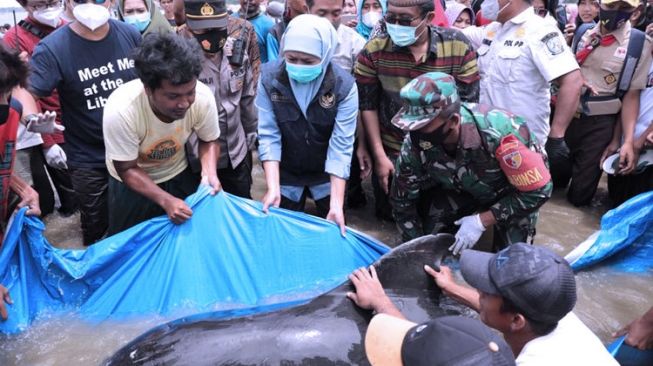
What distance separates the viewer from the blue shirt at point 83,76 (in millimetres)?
3354

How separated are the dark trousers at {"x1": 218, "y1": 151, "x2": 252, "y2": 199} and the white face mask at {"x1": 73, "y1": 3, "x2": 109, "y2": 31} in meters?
1.28

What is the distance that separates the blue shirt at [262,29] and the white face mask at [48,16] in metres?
2.01

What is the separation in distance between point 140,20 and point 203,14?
1056 millimetres

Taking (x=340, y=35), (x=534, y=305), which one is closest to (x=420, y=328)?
(x=534, y=305)

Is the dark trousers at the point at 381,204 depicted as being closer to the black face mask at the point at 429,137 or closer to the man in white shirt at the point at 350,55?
the man in white shirt at the point at 350,55

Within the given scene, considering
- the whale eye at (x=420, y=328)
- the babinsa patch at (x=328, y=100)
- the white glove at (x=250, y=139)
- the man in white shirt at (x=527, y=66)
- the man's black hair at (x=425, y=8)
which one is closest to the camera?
the whale eye at (x=420, y=328)

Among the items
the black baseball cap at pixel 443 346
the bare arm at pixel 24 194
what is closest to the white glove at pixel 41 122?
the bare arm at pixel 24 194

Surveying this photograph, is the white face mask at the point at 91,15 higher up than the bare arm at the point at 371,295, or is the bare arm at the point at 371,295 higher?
the white face mask at the point at 91,15

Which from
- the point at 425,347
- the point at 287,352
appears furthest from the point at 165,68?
the point at 425,347

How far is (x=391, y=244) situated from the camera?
4090mm

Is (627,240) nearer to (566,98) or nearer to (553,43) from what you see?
(566,98)

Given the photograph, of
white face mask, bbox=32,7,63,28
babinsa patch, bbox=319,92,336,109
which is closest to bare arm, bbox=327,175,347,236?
babinsa patch, bbox=319,92,336,109

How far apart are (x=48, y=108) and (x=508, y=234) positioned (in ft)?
11.7

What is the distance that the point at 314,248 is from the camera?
293 cm
